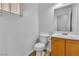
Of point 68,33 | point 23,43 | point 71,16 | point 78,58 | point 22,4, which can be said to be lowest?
point 78,58

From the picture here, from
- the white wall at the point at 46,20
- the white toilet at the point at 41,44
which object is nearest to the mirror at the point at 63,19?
Answer: the white wall at the point at 46,20

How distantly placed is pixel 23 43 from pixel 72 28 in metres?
0.65

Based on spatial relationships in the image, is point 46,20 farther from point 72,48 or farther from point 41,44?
point 72,48

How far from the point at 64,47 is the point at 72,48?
102 millimetres

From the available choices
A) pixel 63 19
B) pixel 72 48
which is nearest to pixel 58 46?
pixel 72 48

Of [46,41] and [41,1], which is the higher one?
[41,1]

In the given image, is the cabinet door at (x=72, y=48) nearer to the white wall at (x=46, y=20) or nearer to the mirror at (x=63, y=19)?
the mirror at (x=63, y=19)

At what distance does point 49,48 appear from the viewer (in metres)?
1.32

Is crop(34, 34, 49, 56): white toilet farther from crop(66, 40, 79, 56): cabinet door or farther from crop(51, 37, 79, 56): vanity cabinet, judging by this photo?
crop(66, 40, 79, 56): cabinet door

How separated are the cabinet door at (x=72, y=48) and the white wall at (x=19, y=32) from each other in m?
0.44

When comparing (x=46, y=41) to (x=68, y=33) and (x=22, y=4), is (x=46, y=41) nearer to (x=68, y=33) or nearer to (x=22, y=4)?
(x=68, y=33)

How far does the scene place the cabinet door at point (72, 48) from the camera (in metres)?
1.27

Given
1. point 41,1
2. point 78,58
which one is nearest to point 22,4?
point 41,1

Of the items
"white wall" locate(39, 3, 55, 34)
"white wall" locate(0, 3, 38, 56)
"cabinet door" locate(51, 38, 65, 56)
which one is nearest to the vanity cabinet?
"cabinet door" locate(51, 38, 65, 56)
